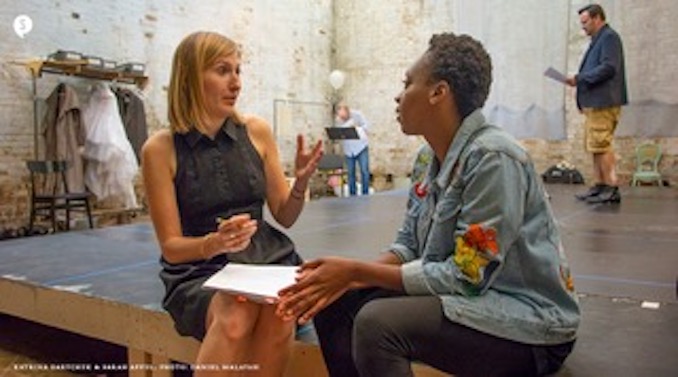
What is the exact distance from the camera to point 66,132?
17.4 ft

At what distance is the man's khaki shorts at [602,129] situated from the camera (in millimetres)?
4125

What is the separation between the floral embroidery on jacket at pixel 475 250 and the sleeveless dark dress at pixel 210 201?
0.62 m

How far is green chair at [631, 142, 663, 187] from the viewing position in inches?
261

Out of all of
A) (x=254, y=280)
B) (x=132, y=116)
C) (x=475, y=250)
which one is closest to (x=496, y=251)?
(x=475, y=250)

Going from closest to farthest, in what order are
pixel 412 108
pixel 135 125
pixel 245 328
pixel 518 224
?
1. pixel 518 224
2. pixel 412 108
3. pixel 245 328
4. pixel 135 125

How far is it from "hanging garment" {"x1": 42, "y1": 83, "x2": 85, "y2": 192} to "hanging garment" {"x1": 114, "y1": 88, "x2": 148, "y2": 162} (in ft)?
1.53

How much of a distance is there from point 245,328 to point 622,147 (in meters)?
6.62

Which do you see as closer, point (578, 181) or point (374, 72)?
point (578, 181)

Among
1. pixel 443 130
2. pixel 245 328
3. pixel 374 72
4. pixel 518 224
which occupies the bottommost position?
pixel 245 328

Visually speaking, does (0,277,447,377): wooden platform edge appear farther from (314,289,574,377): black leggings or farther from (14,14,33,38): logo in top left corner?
(14,14,33,38): logo in top left corner

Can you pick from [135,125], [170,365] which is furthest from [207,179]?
[135,125]

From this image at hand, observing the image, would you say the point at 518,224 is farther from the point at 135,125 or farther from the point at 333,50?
the point at 333,50

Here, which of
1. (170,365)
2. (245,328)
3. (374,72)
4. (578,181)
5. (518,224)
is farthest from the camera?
(374,72)

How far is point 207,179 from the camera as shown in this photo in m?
1.52
